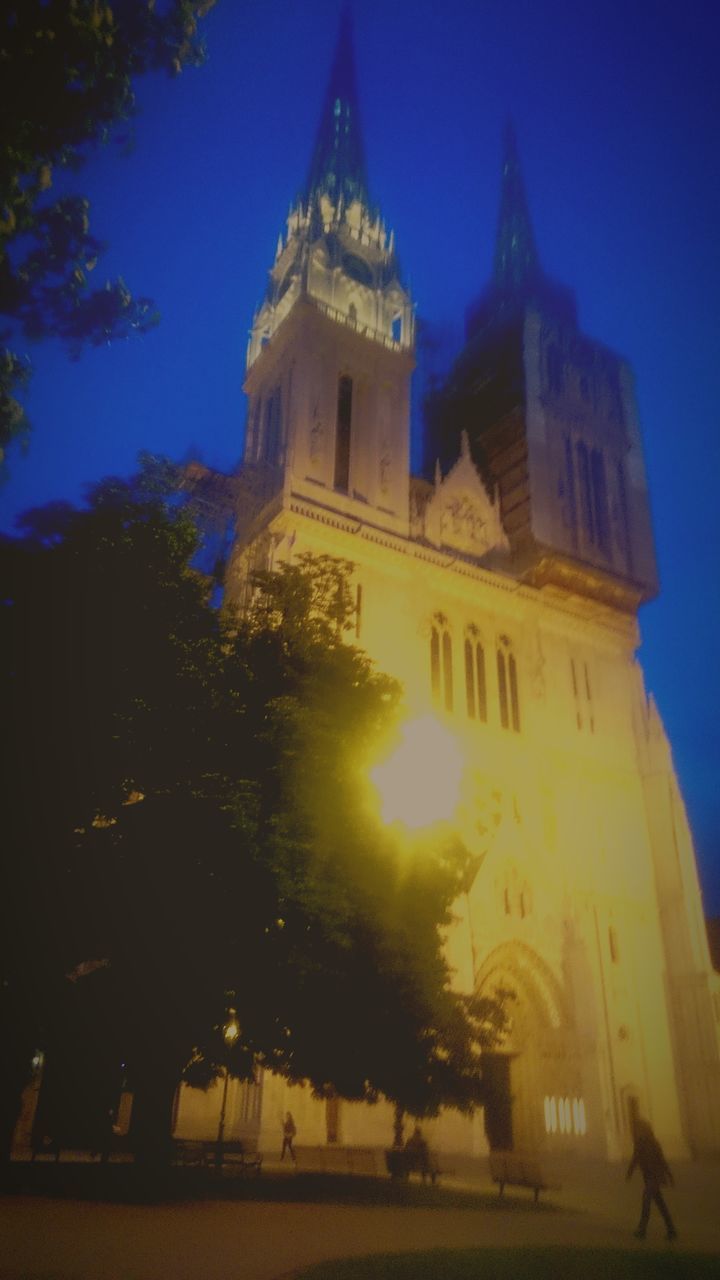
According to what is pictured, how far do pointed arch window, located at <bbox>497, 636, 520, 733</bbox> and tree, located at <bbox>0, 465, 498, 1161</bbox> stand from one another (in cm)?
1665

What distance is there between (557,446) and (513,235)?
27.3 meters

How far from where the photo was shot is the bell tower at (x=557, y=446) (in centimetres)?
3653

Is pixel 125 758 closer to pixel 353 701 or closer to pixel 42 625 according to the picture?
pixel 42 625

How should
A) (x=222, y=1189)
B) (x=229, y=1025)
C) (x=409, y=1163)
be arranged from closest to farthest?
1. (x=222, y=1189)
2. (x=229, y=1025)
3. (x=409, y=1163)

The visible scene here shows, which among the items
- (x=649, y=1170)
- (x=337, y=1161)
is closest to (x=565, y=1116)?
(x=337, y=1161)

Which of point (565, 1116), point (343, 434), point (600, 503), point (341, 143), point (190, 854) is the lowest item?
point (565, 1116)

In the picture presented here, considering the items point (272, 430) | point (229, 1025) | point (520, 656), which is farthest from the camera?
point (272, 430)

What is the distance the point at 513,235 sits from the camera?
58781mm

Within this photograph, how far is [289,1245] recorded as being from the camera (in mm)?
8719

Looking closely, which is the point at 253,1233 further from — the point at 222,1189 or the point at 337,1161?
the point at 337,1161

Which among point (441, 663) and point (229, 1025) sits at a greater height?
point (441, 663)

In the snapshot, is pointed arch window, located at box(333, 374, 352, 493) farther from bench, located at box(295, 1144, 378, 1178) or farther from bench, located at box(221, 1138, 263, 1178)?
bench, located at box(295, 1144, 378, 1178)

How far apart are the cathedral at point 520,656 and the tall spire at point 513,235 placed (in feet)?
42.3

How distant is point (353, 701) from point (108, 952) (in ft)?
19.3
